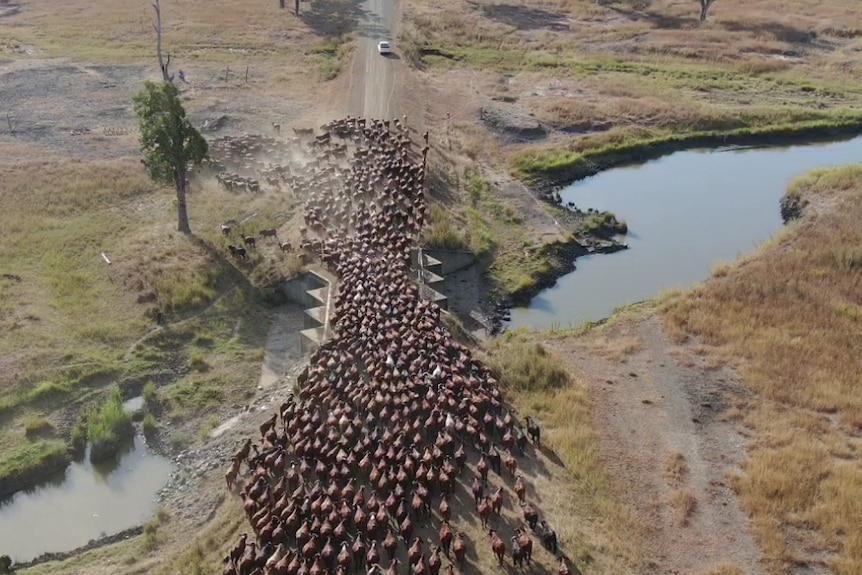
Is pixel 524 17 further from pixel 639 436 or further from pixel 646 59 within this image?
pixel 639 436

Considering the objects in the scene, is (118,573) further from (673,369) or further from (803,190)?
(803,190)

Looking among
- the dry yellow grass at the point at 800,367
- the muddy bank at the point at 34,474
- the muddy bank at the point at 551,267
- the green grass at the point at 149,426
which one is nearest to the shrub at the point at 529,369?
the muddy bank at the point at 551,267

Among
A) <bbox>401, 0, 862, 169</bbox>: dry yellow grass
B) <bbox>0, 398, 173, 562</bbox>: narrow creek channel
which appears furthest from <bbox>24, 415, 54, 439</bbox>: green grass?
<bbox>401, 0, 862, 169</bbox>: dry yellow grass

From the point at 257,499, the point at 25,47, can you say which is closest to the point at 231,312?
the point at 257,499

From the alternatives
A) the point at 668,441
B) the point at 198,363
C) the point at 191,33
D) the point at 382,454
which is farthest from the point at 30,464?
the point at 191,33

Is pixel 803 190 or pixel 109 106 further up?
pixel 803 190

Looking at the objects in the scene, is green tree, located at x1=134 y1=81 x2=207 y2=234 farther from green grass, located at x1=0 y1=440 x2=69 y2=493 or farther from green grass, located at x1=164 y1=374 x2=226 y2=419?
green grass, located at x1=0 y1=440 x2=69 y2=493
